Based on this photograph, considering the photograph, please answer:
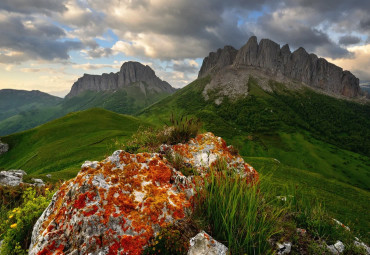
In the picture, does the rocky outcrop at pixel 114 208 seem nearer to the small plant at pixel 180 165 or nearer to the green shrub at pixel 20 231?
the green shrub at pixel 20 231

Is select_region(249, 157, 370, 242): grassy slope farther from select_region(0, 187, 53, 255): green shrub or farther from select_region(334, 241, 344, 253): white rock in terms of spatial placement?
select_region(0, 187, 53, 255): green shrub

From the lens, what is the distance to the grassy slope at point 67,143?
27587 millimetres

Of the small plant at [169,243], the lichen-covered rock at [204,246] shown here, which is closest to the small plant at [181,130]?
the small plant at [169,243]

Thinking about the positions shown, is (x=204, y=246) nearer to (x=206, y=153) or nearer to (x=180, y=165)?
(x=180, y=165)

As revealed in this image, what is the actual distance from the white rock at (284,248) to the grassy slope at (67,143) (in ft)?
52.4

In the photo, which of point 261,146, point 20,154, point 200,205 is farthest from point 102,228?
point 261,146

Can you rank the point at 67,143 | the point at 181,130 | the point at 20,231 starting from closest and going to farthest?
the point at 20,231 → the point at 181,130 → the point at 67,143

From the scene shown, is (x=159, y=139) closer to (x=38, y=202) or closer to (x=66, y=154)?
(x=38, y=202)

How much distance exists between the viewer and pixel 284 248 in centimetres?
426

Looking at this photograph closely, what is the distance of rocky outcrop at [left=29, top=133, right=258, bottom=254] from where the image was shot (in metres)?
3.75

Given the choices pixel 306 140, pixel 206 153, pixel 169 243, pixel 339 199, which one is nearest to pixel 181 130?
pixel 206 153

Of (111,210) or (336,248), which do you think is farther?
(336,248)

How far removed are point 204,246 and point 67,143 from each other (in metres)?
42.8

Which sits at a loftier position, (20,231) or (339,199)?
(20,231)
